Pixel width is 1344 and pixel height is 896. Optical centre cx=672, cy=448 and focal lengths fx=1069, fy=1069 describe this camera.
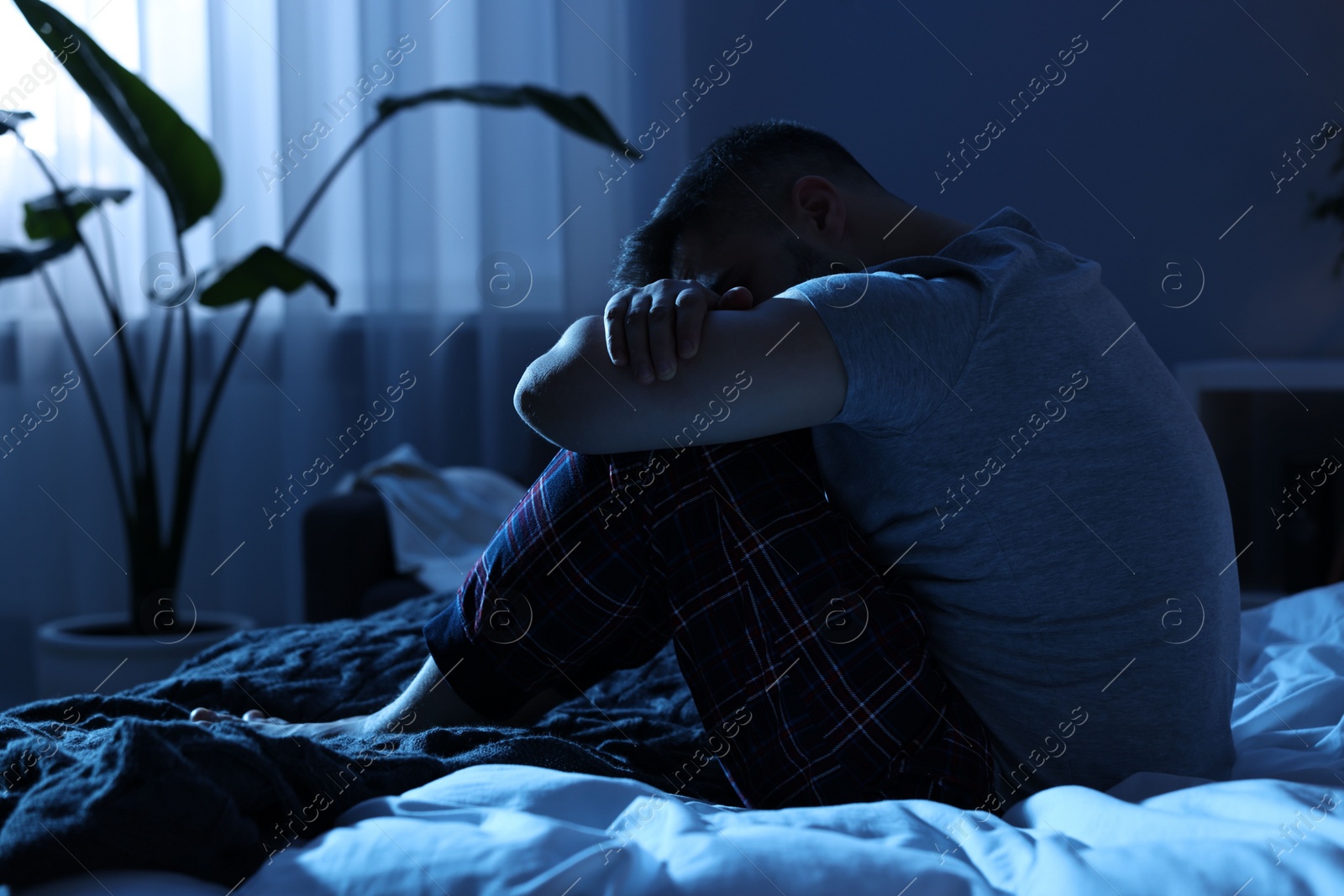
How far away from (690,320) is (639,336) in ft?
0.10

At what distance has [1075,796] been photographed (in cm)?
57

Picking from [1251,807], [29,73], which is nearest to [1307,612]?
[1251,807]

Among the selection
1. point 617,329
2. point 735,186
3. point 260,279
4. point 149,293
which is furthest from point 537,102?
point 617,329

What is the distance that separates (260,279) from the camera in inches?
74.0

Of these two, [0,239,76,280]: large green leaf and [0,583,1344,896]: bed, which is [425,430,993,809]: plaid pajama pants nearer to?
[0,583,1344,896]: bed

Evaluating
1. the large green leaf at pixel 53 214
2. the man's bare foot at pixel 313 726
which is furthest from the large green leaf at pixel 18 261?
the man's bare foot at pixel 313 726

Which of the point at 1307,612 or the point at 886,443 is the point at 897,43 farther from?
the point at 886,443

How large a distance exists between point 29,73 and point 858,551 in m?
2.21

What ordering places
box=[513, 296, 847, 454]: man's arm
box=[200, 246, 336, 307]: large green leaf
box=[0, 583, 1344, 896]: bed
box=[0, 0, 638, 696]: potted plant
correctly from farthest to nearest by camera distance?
box=[200, 246, 336, 307]: large green leaf → box=[0, 0, 638, 696]: potted plant → box=[513, 296, 847, 454]: man's arm → box=[0, 583, 1344, 896]: bed

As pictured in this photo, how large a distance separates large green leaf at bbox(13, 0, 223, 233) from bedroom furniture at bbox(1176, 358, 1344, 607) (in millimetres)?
1789

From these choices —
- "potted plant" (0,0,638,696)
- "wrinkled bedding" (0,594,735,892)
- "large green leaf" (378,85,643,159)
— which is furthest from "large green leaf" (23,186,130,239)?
"wrinkled bedding" (0,594,735,892)

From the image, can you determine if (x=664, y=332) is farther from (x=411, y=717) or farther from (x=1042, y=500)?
(x=411, y=717)

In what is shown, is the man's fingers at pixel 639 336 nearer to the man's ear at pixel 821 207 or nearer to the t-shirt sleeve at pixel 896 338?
the t-shirt sleeve at pixel 896 338

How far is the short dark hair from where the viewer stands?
0.88 m
